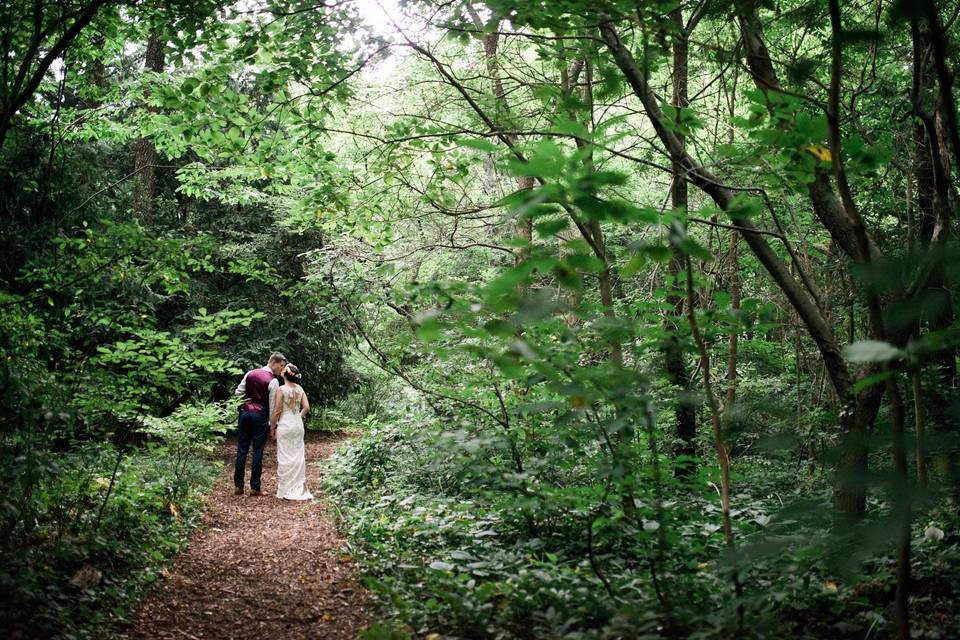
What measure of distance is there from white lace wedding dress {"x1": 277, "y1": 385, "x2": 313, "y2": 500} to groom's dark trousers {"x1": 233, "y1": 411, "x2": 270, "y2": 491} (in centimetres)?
27

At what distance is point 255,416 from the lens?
9500 mm

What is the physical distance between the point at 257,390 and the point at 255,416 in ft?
1.27

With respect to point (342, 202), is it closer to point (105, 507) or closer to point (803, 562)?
point (105, 507)

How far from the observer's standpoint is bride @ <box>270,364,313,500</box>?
9.45 metres

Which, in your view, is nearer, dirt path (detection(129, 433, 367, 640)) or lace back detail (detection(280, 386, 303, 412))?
dirt path (detection(129, 433, 367, 640))

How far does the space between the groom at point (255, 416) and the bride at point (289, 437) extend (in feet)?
0.47

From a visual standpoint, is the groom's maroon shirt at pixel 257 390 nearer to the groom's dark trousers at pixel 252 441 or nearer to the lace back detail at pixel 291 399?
the groom's dark trousers at pixel 252 441

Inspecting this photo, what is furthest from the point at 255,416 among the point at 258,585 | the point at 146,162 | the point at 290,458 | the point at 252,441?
the point at 146,162

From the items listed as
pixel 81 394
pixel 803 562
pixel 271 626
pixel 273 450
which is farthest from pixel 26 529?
pixel 273 450

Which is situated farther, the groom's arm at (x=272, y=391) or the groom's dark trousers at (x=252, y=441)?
the groom's arm at (x=272, y=391)

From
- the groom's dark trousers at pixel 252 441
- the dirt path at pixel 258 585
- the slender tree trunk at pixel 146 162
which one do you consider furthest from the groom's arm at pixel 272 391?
the slender tree trunk at pixel 146 162

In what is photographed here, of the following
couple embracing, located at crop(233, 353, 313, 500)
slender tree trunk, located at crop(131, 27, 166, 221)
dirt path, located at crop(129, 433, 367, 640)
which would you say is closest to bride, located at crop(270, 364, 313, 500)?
couple embracing, located at crop(233, 353, 313, 500)

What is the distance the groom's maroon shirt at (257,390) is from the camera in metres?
9.53

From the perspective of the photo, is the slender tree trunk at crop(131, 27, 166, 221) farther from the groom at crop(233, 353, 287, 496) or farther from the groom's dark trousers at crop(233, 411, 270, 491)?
the groom's dark trousers at crop(233, 411, 270, 491)
